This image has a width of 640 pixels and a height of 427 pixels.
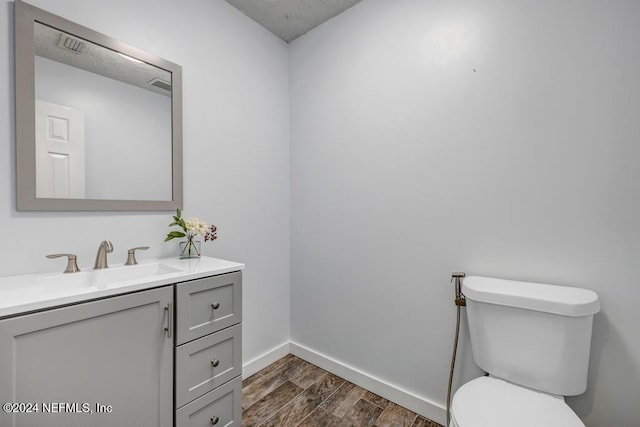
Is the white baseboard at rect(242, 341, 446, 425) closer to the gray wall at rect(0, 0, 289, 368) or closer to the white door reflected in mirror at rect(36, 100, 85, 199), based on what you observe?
the gray wall at rect(0, 0, 289, 368)

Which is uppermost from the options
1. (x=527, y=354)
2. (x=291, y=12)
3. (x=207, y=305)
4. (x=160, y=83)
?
(x=291, y=12)

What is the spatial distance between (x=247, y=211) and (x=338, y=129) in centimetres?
85

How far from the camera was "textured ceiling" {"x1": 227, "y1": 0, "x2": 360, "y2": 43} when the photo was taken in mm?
1821

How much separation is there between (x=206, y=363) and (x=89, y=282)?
23.8 inches

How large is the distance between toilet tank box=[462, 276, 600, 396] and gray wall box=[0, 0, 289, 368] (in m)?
1.38

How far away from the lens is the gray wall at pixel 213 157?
44.6 inches

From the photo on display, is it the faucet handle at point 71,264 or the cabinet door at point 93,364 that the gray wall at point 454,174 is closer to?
the cabinet door at point 93,364

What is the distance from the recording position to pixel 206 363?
1.21m

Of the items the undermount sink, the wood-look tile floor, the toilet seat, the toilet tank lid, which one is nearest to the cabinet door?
the undermount sink

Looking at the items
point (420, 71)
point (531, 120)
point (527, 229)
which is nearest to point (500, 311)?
point (527, 229)

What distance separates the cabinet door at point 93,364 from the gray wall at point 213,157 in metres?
0.49

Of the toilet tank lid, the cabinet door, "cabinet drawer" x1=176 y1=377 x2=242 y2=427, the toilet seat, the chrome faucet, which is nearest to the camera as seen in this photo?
the cabinet door

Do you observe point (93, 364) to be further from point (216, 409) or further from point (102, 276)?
point (216, 409)

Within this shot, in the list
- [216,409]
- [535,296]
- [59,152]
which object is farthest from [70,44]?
[535,296]
